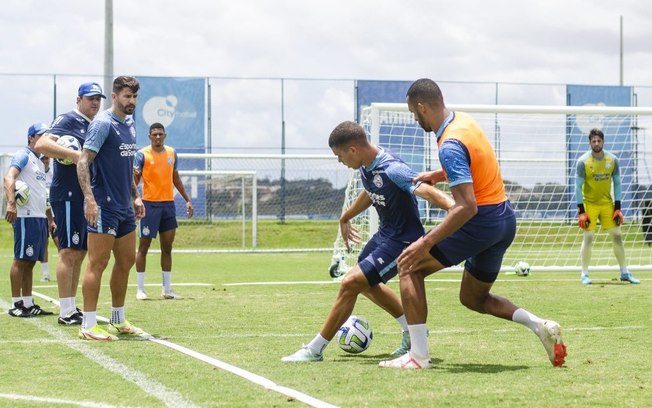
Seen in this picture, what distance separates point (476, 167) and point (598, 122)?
2139cm

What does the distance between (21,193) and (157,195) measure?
271 centimetres

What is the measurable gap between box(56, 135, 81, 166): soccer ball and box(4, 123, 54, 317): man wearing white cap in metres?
1.86

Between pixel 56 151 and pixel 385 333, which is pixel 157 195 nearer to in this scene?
pixel 56 151

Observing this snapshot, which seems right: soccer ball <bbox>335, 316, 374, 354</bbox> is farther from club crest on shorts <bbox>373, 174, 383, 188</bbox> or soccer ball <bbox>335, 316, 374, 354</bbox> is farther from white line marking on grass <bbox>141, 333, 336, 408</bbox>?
club crest on shorts <bbox>373, 174, 383, 188</bbox>

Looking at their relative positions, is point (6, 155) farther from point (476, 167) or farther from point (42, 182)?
point (476, 167)

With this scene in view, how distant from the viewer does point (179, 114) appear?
35438 mm

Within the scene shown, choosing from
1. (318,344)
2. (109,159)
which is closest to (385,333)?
(318,344)

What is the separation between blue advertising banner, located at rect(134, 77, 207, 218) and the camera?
34125 millimetres

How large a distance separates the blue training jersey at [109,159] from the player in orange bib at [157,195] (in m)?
4.83

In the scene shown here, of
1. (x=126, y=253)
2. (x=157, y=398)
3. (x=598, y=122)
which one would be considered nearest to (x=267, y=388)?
(x=157, y=398)

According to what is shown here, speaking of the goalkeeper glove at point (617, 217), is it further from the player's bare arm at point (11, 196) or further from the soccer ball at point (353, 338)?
the player's bare arm at point (11, 196)

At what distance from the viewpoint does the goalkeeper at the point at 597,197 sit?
623 inches

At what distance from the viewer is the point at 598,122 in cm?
2731

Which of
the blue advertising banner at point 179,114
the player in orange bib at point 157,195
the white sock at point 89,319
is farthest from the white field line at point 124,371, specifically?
the blue advertising banner at point 179,114
